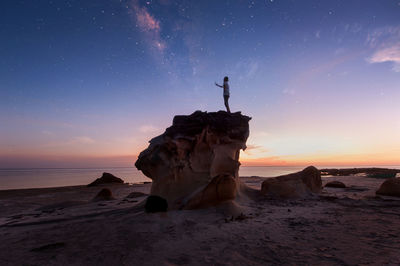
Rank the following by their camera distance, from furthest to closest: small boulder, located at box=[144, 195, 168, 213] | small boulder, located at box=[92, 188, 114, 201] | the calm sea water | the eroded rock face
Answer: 1. the calm sea water
2. small boulder, located at box=[92, 188, 114, 201]
3. the eroded rock face
4. small boulder, located at box=[144, 195, 168, 213]

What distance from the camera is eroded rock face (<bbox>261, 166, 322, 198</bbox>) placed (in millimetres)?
9055

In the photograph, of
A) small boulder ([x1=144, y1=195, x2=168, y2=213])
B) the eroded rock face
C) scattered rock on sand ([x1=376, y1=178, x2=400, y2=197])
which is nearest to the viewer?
small boulder ([x1=144, y1=195, x2=168, y2=213])

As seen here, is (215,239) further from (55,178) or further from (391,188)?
(55,178)

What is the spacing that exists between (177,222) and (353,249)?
3.55m

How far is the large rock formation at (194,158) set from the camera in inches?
274

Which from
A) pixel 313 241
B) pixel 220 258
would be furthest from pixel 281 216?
pixel 220 258

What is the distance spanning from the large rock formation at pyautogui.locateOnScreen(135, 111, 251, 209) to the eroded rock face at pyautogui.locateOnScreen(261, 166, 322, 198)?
69.2 inches

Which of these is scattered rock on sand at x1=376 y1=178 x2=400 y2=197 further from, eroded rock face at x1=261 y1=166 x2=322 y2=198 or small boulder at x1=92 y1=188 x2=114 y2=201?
small boulder at x1=92 y1=188 x2=114 y2=201

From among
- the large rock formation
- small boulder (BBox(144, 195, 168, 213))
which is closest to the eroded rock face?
the large rock formation

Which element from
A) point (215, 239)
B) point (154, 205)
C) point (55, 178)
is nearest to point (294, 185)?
point (154, 205)

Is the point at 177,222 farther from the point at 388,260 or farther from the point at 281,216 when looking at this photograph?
Result: the point at 388,260

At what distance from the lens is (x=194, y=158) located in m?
8.13

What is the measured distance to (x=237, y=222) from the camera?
5.15m

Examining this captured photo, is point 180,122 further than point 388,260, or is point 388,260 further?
point 180,122
